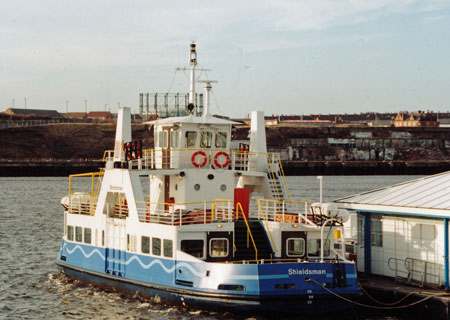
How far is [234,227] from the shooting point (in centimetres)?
2489

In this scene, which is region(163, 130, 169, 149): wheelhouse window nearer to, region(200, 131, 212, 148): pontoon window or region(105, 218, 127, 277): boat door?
region(200, 131, 212, 148): pontoon window

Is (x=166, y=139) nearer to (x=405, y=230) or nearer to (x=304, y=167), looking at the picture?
(x=405, y=230)

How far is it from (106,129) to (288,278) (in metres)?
152

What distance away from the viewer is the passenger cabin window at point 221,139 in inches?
1130

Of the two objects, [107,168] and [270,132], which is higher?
[270,132]

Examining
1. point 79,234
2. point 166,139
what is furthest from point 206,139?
point 79,234

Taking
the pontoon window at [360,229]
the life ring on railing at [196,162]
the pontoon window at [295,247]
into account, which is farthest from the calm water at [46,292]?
the pontoon window at [360,229]

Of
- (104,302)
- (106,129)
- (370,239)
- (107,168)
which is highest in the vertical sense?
(106,129)

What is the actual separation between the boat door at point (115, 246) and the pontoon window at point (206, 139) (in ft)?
14.5

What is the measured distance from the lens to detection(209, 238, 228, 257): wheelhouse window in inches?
955

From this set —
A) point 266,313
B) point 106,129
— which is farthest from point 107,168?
point 106,129

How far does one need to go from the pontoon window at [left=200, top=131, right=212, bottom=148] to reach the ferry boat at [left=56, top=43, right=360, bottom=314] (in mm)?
40

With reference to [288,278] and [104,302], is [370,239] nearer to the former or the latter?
[288,278]

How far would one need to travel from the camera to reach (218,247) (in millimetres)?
24281
